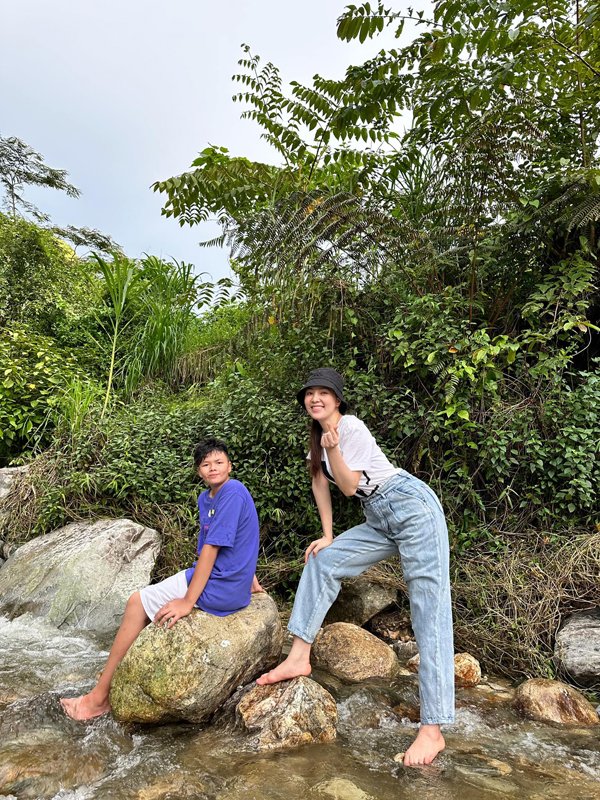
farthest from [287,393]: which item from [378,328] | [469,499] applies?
[469,499]

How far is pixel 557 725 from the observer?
2855mm

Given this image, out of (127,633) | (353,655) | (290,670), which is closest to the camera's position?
(290,670)

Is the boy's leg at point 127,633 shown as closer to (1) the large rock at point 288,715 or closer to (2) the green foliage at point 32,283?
(1) the large rock at point 288,715

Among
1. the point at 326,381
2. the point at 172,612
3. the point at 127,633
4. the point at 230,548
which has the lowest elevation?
the point at 127,633

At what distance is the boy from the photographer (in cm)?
282

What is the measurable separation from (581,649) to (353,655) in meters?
1.45

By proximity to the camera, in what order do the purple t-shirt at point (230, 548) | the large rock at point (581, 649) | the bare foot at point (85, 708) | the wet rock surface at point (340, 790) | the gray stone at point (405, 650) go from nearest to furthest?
1. the wet rock surface at point (340, 790)
2. the bare foot at point (85, 708)
3. the purple t-shirt at point (230, 548)
4. the large rock at point (581, 649)
5. the gray stone at point (405, 650)

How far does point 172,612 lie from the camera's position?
Result: 2805 millimetres

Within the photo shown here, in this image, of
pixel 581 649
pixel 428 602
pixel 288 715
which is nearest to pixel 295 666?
pixel 288 715

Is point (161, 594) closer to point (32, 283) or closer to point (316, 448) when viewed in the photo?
point (316, 448)

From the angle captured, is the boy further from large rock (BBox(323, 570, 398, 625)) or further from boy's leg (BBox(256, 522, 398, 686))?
large rock (BBox(323, 570, 398, 625))

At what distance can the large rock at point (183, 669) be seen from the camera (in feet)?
8.74

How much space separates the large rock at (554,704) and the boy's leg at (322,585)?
120 centimetres

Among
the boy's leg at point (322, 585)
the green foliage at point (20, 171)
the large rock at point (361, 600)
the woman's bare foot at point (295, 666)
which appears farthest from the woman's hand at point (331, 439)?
the green foliage at point (20, 171)
